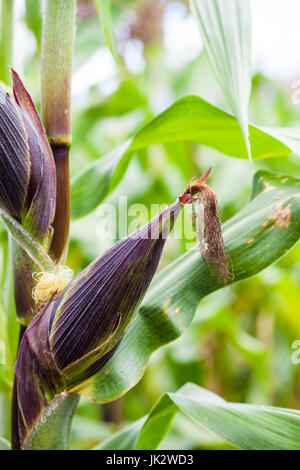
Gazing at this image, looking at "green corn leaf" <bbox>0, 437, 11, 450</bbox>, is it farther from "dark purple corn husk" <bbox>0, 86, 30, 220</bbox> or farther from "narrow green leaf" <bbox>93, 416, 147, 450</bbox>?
"dark purple corn husk" <bbox>0, 86, 30, 220</bbox>

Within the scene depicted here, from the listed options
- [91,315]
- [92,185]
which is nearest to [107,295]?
[91,315]

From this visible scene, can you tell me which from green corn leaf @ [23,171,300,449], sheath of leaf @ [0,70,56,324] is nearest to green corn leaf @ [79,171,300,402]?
green corn leaf @ [23,171,300,449]

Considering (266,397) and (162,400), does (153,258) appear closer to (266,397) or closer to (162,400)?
(162,400)

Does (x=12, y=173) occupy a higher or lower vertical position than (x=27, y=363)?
higher

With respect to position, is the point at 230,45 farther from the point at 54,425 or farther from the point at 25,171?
the point at 54,425

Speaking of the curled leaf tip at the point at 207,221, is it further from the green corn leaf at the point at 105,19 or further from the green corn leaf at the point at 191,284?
the green corn leaf at the point at 105,19

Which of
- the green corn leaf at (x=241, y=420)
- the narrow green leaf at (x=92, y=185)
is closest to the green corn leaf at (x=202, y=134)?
the narrow green leaf at (x=92, y=185)

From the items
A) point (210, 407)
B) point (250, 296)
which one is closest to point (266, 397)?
point (250, 296)

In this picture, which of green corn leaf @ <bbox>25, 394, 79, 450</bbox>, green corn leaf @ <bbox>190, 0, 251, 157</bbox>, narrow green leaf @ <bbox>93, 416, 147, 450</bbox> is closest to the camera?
green corn leaf @ <bbox>190, 0, 251, 157</bbox>
